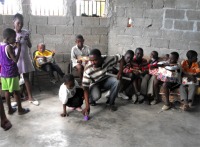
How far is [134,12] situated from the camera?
5.57 metres

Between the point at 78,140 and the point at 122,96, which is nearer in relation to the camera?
the point at 78,140

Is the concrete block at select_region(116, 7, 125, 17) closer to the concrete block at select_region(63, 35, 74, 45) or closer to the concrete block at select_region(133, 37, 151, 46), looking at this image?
the concrete block at select_region(133, 37, 151, 46)

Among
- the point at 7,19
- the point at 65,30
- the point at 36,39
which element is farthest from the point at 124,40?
the point at 7,19

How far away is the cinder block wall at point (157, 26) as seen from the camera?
16.3 ft

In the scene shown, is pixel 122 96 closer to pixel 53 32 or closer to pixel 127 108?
pixel 127 108

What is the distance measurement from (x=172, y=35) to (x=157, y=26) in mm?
404

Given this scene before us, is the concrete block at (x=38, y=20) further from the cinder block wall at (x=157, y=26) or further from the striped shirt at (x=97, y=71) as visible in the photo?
the striped shirt at (x=97, y=71)

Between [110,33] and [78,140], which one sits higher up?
[110,33]

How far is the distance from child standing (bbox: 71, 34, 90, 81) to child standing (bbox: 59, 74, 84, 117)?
3.74 feet

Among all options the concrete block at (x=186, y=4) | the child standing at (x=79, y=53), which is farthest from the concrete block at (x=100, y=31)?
the concrete block at (x=186, y=4)

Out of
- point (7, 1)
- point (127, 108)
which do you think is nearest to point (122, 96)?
point (127, 108)

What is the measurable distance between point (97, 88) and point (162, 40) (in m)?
2.19

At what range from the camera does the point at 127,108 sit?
4.24 m

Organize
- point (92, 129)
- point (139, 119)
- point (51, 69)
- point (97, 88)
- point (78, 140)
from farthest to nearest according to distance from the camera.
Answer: point (51, 69)
point (97, 88)
point (139, 119)
point (92, 129)
point (78, 140)
